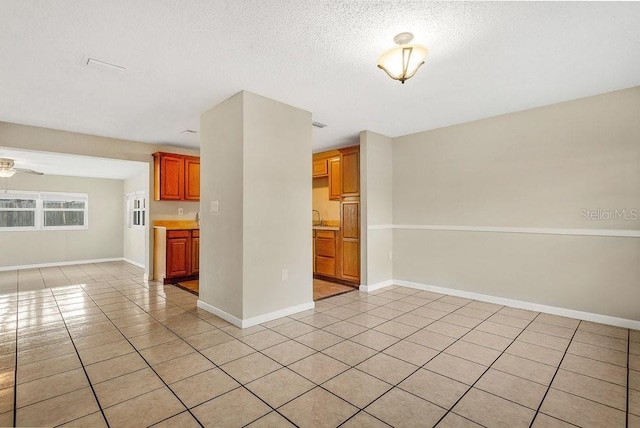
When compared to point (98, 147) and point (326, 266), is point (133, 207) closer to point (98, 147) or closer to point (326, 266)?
point (98, 147)

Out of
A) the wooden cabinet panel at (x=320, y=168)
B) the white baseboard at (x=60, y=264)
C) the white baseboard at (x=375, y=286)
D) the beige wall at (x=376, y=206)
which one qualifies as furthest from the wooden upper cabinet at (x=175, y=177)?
the white baseboard at (x=60, y=264)

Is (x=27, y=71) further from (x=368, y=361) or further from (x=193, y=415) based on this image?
(x=368, y=361)

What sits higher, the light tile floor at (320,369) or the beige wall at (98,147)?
the beige wall at (98,147)

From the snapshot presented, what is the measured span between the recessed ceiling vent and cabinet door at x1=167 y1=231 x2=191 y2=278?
3.17 m

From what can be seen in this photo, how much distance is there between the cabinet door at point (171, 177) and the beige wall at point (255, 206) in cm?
202

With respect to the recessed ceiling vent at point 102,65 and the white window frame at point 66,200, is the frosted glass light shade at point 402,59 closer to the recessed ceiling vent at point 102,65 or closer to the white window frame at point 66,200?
the recessed ceiling vent at point 102,65

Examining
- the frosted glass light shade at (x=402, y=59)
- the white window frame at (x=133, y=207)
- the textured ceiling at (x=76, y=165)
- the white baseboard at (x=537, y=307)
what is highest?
the frosted glass light shade at (x=402, y=59)

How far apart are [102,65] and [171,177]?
3074 millimetres

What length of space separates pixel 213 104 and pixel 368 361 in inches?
128

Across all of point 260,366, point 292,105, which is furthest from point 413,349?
point 292,105

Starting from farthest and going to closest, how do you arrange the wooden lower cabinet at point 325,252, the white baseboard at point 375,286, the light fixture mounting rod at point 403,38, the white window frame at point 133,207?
the white window frame at point 133,207, the wooden lower cabinet at point 325,252, the white baseboard at point 375,286, the light fixture mounting rod at point 403,38

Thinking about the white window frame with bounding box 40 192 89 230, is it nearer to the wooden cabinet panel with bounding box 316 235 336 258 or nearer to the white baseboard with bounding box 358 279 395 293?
the wooden cabinet panel with bounding box 316 235 336 258

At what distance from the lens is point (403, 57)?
233 cm

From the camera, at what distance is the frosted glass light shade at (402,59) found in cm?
231
